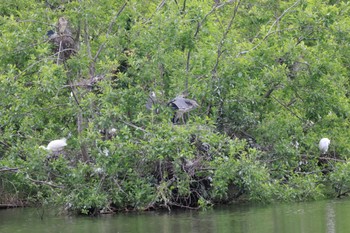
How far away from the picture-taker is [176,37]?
11.7 meters

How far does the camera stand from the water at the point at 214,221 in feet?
29.0

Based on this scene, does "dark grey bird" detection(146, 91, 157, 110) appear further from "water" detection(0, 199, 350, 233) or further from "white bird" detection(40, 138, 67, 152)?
"water" detection(0, 199, 350, 233)

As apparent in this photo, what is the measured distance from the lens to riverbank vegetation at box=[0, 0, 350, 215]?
10820mm

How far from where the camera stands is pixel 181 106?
1145 centimetres

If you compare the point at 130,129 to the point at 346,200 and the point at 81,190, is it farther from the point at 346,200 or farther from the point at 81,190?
the point at 346,200

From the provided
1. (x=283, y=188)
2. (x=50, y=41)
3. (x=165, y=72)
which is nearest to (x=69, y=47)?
(x=50, y=41)

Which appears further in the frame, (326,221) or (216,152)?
(216,152)

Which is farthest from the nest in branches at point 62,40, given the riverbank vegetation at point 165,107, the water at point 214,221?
the water at point 214,221

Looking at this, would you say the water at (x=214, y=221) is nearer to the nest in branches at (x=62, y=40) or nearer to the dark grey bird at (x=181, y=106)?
the dark grey bird at (x=181, y=106)

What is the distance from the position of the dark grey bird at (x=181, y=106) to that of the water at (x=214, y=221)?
1.54 meters

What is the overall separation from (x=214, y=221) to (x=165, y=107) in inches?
96.0

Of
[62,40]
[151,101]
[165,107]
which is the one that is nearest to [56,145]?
[151,101]

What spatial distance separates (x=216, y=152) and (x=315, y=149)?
2.43 m

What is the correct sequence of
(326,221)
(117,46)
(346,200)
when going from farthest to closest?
(117,46) < (346,200) < (326,221)
